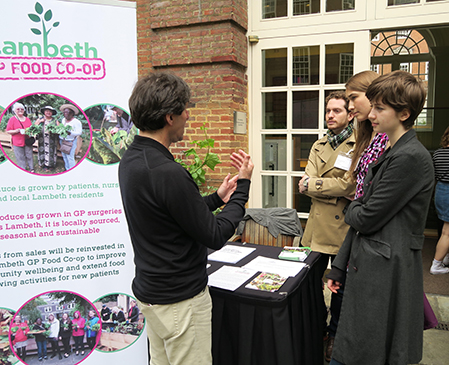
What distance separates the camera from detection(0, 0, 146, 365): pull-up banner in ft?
5.73

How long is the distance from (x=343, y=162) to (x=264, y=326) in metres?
1.17

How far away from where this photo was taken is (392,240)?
1507 millimetres

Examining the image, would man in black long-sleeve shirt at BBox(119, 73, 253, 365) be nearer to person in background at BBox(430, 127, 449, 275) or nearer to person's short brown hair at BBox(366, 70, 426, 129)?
person's short brown hair at BBox(366, 70, 426, 129)

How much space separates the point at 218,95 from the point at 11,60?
2.57 meters

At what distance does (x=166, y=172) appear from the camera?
123 cm

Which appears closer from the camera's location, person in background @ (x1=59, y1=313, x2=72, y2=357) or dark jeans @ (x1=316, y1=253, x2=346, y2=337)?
person in background @ (x1=59, y1=313, x2=72, y2=357)

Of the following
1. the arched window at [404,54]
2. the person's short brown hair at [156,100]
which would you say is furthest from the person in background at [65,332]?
the arched window at [404,54]

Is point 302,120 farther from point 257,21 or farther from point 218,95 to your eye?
point 257,21

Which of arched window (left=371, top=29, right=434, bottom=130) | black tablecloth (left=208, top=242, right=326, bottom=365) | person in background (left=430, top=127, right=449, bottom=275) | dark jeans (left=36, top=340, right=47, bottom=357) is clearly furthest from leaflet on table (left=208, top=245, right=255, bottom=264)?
arched window (left=371, top=29, right=434, bottom=130)

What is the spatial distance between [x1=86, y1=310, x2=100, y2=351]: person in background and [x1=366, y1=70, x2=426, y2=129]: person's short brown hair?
5.78ft

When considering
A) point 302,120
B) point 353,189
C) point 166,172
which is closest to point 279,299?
point 166,172

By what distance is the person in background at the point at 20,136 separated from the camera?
5.70 feet

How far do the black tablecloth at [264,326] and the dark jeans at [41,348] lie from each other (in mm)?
851

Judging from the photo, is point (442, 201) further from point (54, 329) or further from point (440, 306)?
point (54, 329)
